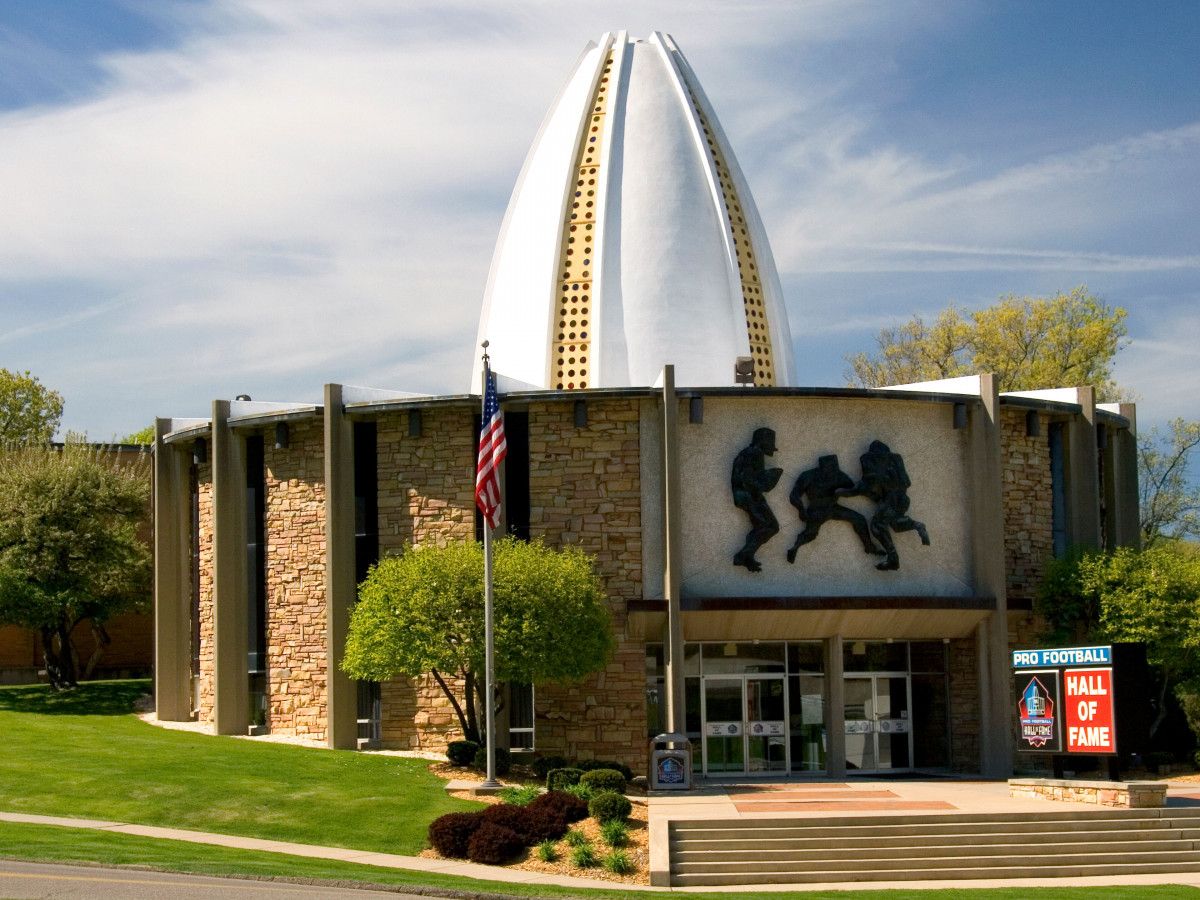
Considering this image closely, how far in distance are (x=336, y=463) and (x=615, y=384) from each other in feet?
25.0

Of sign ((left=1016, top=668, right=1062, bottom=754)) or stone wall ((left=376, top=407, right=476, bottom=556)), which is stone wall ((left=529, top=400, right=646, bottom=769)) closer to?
stone wall ((left=376, top=407, right=476, bottom=556))

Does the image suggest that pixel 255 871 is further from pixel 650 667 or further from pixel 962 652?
pixel 962 652

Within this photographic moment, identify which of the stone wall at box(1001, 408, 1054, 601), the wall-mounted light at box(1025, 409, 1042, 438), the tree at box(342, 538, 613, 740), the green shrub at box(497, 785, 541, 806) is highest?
the wall-mounted light at box(1025, 409, 1042, 438)

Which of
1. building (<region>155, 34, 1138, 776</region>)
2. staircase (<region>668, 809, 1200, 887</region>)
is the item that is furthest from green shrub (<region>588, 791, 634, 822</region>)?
building (<region>155, 34, 1138, 776</region>)

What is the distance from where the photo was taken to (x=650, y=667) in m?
34.1

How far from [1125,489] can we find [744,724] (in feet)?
40.6

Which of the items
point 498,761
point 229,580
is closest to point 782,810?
point 498,761

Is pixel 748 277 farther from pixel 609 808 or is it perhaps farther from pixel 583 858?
pixel 583 858

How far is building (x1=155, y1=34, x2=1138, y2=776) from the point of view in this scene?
33844mm

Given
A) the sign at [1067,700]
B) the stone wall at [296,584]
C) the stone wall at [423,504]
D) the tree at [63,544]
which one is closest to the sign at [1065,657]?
the sign at [1067,700]

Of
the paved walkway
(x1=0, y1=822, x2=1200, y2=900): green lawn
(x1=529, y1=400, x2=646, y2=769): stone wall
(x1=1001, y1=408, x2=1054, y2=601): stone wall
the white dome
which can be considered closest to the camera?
(x1=0, y1=822, x2=1200, y2=900): green lawn

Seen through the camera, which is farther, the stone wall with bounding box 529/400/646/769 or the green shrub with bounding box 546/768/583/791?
the stone wall with bounding box 529/400/646/769

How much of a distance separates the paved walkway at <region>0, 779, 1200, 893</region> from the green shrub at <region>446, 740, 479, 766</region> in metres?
4.04

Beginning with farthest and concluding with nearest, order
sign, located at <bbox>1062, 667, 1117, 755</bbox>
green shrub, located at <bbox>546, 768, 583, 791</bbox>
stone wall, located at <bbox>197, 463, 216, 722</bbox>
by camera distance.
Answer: stone wall, located at <bbox>197, 463, 216, 722</bbox> → green shrub, located at <bbox>546, 768, 583, 791</bbox> → sign, located at <bbox>1062, 667, 1117, 755</bbox>
